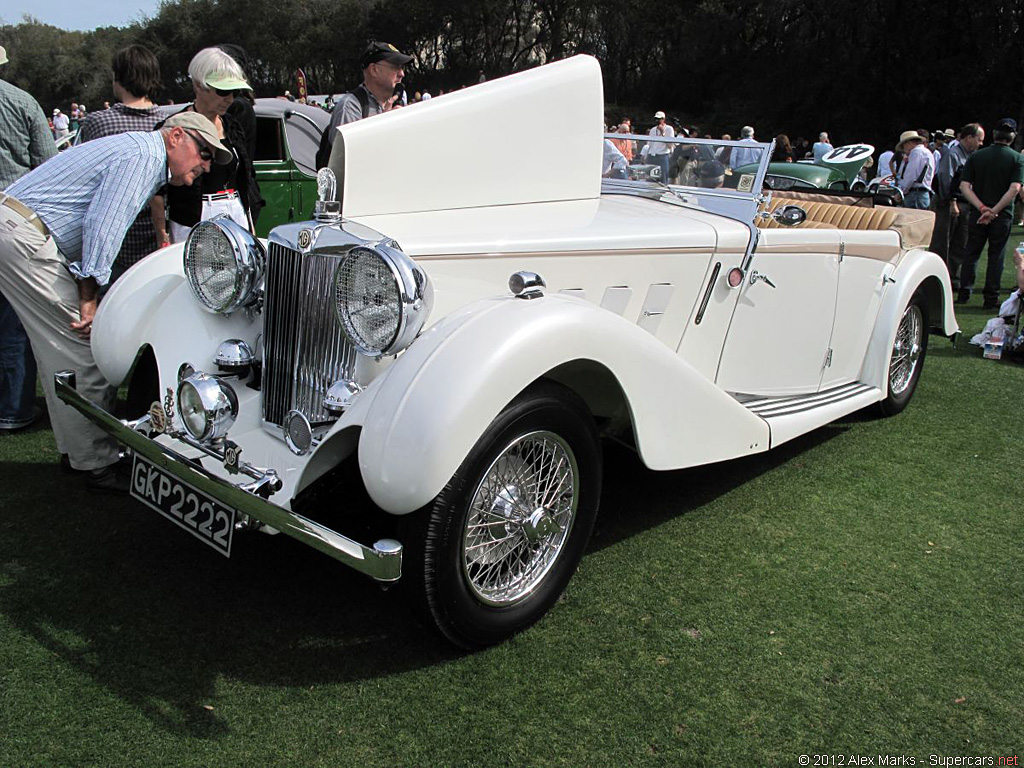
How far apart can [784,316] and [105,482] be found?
3192 millimetres

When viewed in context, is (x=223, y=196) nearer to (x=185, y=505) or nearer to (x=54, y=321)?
(x=54, y=321)

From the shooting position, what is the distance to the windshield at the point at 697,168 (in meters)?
3.70

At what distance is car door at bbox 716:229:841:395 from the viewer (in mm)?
3666

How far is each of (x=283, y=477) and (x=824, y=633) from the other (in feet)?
6.12

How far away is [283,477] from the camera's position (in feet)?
8.25

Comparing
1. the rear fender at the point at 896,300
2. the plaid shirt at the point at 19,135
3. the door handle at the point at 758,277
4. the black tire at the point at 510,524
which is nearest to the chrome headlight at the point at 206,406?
the black tire at the point at 510,524

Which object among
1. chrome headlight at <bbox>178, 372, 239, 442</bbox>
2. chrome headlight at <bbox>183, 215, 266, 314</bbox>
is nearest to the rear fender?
chrome headlight at <bbox>183, 215, 266, 314</bbox>

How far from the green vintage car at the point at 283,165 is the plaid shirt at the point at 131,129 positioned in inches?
159

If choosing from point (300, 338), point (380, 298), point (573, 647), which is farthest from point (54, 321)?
point (573, 647)

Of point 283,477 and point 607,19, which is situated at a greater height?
point 607,19

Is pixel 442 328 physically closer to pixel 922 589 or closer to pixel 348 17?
pixel 922 589

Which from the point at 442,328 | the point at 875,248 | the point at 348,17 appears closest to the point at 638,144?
the point at 875,248

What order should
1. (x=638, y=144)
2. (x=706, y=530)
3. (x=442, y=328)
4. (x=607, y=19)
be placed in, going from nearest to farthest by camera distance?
(x=442, y=328) < (x=706, y=530) < (x=638, y=144) < (x=607, y=19)

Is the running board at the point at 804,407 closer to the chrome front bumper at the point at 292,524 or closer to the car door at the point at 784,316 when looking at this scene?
the car door at the point at 784,316
